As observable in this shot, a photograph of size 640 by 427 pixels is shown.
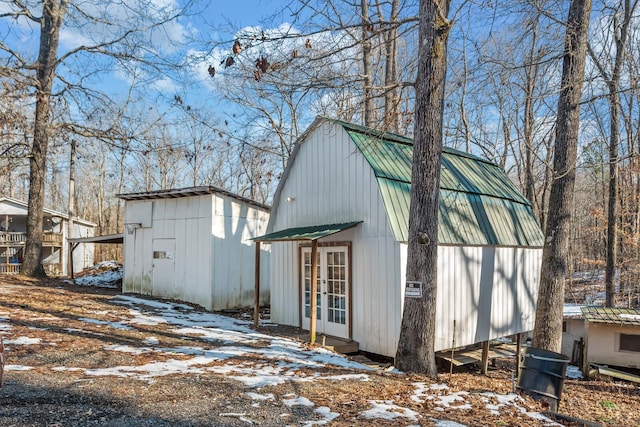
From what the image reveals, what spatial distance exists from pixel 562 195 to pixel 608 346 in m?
4.13

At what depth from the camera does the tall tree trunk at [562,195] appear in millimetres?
8156

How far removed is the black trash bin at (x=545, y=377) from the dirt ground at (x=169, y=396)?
451mm

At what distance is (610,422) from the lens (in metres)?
→ 6.08

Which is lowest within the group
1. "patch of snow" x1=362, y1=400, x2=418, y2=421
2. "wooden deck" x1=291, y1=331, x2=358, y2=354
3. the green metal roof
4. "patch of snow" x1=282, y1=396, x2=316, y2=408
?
"wooden deck" x1=291, y1=331, x2=358, y2=354

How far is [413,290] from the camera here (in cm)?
652

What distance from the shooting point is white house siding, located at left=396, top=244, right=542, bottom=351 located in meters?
8.66

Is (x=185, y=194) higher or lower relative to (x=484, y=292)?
higher

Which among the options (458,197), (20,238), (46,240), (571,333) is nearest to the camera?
(458,197)

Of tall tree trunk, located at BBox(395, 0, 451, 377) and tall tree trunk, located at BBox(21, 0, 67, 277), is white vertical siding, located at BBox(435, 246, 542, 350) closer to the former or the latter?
tall tree trunk, located at BBox(395, 0, 451, 377)

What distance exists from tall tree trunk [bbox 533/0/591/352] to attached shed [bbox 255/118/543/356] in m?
1.43

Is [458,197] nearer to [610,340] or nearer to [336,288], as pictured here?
[336,288]

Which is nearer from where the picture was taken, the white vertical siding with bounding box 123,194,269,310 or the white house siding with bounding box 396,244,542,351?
the white house siding with bounding box 396,244,542,351

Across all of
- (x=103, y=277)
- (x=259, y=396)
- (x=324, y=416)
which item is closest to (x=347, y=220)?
(x=259, y=396)

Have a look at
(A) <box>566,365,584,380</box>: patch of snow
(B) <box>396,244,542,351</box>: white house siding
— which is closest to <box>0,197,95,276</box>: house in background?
(B) <box>396,244,542,351</box>: white house siding
